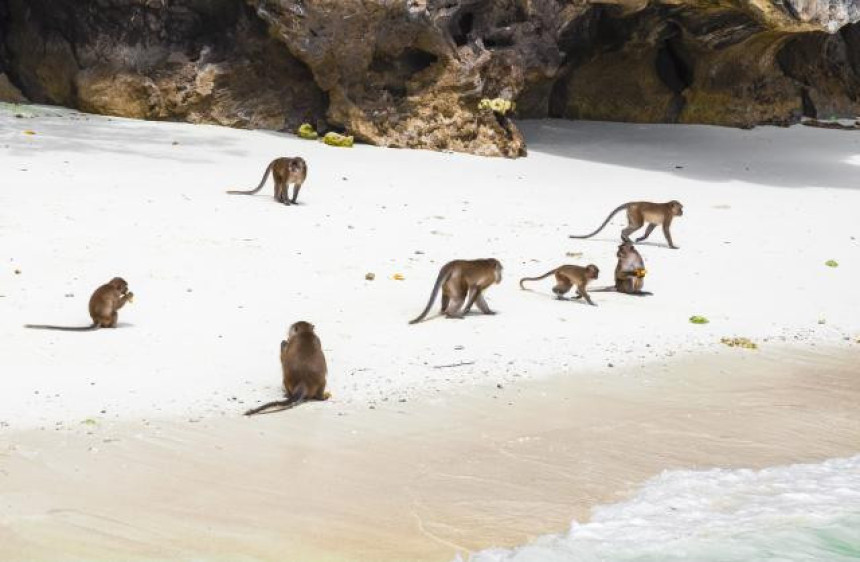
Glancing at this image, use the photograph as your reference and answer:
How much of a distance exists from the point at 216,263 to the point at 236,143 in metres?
5.43

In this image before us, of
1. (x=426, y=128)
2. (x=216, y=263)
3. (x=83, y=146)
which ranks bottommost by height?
(x=216, y=263)

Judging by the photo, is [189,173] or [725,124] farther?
[725,124]

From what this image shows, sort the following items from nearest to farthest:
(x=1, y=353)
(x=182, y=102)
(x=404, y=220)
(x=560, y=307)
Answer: (x=1, y=353), (x=560, y=307), (x=404, y=220), (x=182, y=102)

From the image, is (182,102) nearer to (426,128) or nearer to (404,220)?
(426,128)

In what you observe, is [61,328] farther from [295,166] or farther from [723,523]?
[295,166]

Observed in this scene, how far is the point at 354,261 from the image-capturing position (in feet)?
35.1

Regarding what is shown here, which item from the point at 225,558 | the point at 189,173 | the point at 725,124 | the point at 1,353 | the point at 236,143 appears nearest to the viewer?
the point at 225,558

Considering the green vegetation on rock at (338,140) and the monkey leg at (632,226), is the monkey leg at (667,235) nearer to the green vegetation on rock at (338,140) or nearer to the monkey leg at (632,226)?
the monkey leg at (632,226)

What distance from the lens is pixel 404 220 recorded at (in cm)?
1216

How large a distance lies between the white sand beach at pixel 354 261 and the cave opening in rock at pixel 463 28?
1.86 meters

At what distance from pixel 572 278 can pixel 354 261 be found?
189cm

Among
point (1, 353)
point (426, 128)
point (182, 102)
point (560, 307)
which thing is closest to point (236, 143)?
point (182, 102)

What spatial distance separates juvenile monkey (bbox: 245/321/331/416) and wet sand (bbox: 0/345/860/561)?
11 centimetres

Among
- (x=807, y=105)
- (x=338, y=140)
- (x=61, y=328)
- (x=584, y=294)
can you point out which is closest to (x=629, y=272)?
(x=584, y=294)
